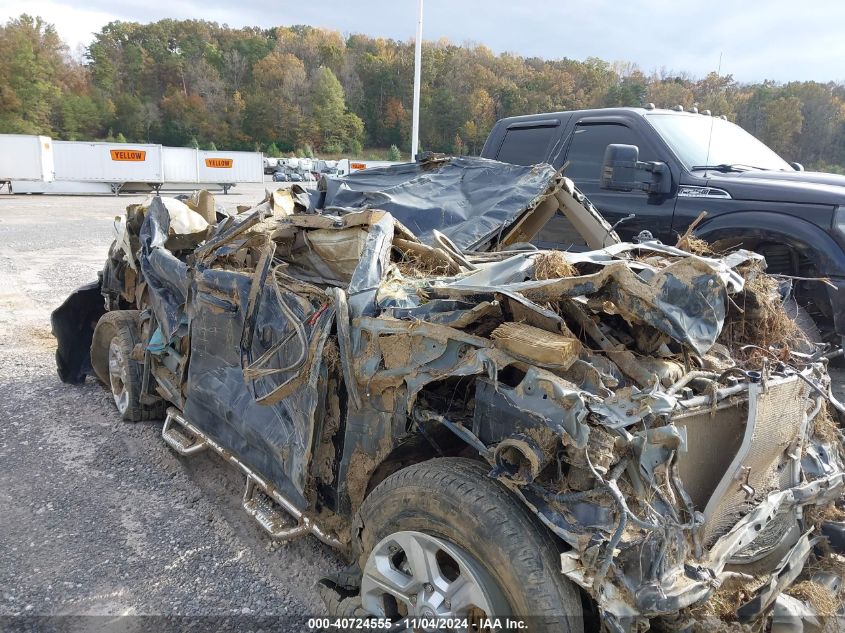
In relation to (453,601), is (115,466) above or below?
below

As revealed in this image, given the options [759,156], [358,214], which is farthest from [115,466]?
[759,156]

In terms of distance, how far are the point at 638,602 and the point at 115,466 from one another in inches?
142

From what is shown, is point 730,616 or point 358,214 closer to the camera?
point 730,616

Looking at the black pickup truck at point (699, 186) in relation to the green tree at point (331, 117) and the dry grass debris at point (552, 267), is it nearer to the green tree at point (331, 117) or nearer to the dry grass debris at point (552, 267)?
the dry grass debris at point (552, 267)

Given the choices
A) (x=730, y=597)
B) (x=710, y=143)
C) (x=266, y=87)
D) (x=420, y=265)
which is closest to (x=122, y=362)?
(x=420, y=265)

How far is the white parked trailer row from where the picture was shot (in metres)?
26.4

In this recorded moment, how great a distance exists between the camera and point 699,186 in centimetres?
516

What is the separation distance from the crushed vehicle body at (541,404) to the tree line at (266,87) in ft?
92.6

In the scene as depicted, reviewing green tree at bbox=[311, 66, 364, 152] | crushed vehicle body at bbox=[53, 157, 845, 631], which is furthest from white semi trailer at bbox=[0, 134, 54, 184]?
green tree at bbox=[311, 66, 364, 152]

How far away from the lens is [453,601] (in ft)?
6.57

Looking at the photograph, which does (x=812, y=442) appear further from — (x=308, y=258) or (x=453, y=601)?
(x=308, y=258)

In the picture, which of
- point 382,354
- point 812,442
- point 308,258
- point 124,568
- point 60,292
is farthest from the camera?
point 60,292

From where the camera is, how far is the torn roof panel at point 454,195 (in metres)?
3.70

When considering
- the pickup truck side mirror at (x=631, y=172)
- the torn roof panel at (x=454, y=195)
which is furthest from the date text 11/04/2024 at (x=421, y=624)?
the pickup truck side mirror at (x=631, y=172)
